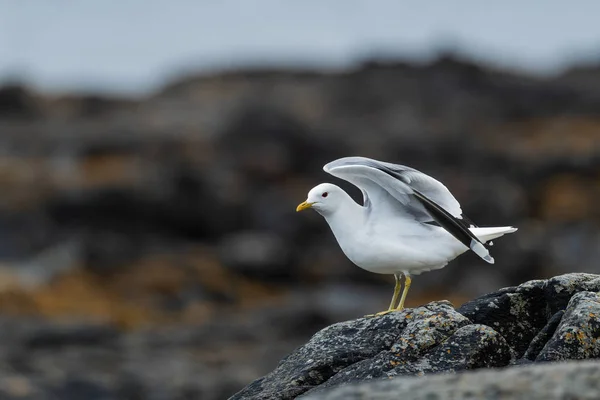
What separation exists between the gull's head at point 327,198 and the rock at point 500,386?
3789 millimetres

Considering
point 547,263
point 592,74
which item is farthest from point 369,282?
point 592,74

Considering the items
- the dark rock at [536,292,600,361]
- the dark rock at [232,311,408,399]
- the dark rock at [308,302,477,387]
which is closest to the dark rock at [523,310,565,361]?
the dark rock at [536,292,600,361]

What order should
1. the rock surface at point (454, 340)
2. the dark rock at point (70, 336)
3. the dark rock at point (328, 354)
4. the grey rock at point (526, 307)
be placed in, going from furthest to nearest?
the dark rock at point (70, 336)
the grey rock at point (526, 307)
the dark rock at point (328, 354)
the rock surface at point (454, 340)

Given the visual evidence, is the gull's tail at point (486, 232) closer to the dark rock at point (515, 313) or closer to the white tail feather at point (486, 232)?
the white tail feather at point (486, 232)

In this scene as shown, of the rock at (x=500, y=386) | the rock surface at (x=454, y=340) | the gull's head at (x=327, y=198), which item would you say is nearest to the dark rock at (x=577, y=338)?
the rock surface at (x=454, y=340)

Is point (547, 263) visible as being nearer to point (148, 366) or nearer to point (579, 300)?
point (148, 366)

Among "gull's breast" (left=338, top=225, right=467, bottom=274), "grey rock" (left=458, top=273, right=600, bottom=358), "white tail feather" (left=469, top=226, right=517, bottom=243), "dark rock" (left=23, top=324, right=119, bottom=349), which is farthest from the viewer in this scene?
"dark rock" (left=23, top=324, right=119, bottom=349)

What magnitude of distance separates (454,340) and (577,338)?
87cm

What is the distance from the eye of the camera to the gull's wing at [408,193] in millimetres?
8820

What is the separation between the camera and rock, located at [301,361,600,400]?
5316 mm

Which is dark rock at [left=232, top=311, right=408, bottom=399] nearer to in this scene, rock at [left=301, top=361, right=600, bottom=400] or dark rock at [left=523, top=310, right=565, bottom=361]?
dark rock at [left=523, top=310, right=565, bottom=361]

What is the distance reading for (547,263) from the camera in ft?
120

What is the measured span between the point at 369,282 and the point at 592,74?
1850 inches

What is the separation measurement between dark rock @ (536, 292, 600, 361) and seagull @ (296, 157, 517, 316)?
4.65 feet
